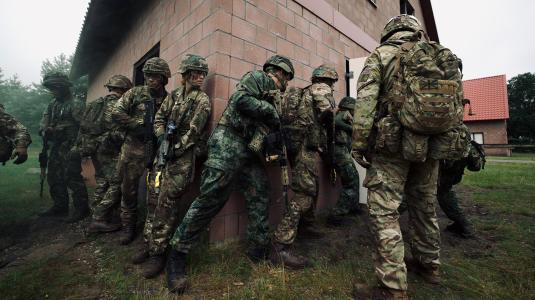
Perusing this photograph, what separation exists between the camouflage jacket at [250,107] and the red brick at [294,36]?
1.49 meters

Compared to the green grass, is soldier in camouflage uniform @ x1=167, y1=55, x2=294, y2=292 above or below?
above

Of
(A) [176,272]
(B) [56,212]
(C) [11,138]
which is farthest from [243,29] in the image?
(B) [56,212]

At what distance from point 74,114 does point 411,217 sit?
202 inches

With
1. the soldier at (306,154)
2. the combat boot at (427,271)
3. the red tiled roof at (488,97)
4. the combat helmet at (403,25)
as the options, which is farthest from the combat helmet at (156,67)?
the red tiled roof at (488,97)

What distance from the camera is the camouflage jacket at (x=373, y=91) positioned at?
2.00 metres

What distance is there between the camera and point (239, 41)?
9.90 feet

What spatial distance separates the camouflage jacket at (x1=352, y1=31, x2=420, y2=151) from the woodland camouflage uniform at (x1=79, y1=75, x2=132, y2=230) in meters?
2.96

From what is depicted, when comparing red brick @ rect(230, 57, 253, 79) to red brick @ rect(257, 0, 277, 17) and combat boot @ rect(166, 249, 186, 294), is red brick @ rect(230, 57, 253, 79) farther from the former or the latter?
combat boot @ rect(166, 249, 186, 294)

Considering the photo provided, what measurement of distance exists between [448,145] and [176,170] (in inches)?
A: 91.4

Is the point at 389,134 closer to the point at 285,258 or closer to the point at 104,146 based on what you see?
the point at 285,258

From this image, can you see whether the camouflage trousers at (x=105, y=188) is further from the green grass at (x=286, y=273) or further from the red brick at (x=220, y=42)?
the red brick at (x=220, y=42)

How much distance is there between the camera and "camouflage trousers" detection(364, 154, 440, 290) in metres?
1.83

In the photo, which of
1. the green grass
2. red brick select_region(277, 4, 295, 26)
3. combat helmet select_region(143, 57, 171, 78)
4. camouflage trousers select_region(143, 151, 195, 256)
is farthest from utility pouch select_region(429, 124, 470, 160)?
combat helmet select_region(143, 57, 171, 78)

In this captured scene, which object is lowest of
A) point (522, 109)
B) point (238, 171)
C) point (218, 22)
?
point (238, 171)
